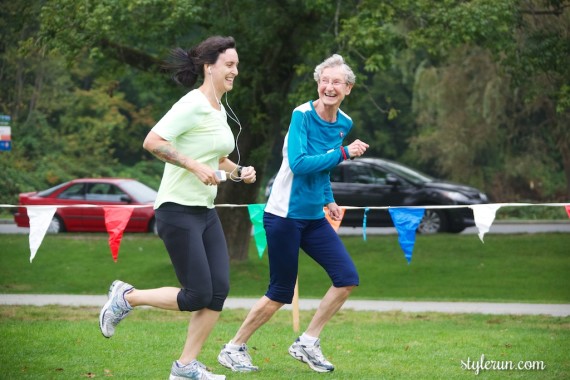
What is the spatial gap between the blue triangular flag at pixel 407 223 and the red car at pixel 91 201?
509 inches

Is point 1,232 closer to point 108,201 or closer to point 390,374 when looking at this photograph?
point 108,201

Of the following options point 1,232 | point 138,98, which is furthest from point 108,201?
point 138,98

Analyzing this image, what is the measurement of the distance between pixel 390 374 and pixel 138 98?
43.8m

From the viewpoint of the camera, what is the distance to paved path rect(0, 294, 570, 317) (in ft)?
39.5

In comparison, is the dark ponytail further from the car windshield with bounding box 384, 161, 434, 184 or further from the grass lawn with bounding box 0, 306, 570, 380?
the car windshield with bounding box 384, 161, 434, 184

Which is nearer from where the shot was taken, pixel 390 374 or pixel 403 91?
pixel 390 374

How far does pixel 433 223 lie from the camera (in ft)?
72.3

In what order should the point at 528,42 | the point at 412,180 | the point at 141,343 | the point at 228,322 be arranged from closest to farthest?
the point at 141,343 < the point at 228,322 < the point at 528,42 < the point at 412,180

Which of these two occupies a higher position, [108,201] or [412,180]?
[412,180]

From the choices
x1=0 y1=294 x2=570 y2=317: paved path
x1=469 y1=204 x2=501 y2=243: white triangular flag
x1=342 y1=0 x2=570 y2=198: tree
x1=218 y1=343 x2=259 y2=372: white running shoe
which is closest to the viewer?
x1=218 y1=343 x2=259 y2=372: white running shoe

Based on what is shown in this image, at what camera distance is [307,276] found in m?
17.5

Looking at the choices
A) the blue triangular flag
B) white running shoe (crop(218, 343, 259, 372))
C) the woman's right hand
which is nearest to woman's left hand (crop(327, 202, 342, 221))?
the woman's right hand

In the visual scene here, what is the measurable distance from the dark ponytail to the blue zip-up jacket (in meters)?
0.69

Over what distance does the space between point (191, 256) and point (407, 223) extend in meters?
4.48
